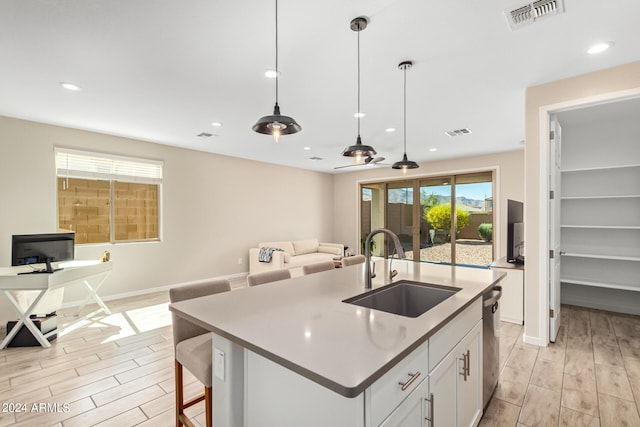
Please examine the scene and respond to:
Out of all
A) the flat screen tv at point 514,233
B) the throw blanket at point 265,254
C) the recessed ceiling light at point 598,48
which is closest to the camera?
the recessed ceiling light at point 598,48

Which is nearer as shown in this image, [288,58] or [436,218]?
[288,58]

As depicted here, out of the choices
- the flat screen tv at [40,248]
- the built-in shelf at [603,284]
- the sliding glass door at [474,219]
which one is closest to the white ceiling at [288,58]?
the flat screen tv at [40,248]

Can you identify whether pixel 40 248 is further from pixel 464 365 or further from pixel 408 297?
pixel 464 365

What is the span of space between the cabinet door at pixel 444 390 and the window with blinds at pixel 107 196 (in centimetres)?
523

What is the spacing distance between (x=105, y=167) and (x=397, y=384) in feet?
17.6

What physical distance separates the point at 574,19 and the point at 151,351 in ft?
14.8

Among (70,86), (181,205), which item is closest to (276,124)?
(70,86)

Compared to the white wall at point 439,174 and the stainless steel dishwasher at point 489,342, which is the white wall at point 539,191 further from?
the white wall at point 439,174

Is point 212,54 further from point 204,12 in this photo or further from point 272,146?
point 272,146

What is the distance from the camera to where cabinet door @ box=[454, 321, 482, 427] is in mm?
1569

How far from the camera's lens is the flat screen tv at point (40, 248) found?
10.3ft

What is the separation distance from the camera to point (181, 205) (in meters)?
5.53

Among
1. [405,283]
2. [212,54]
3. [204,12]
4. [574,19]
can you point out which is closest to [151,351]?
[405,283]

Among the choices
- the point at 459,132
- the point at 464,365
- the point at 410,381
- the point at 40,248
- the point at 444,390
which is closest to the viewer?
the point at 410,381
